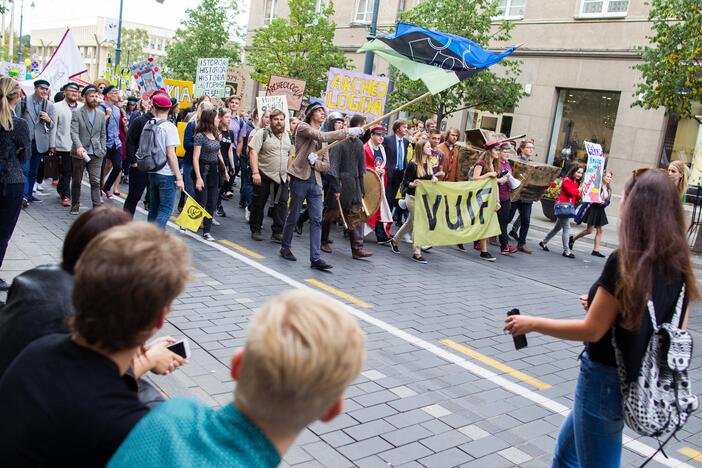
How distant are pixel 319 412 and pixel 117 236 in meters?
0.69

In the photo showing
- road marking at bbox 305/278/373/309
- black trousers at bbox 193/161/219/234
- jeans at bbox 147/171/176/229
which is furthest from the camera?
black trousers at bbox 193/161/219/234

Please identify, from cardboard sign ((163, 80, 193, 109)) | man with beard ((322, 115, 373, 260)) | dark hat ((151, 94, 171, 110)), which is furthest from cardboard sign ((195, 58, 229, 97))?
dark hat ((151, 94, 171, 110))

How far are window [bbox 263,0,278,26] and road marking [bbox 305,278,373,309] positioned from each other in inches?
1263

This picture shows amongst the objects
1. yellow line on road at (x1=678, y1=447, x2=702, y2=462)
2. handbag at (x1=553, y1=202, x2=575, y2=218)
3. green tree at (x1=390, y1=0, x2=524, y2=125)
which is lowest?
yellow line on road at (x1=678, y1=447, x2=702, y2=462)

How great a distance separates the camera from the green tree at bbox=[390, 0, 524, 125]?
19.2 m

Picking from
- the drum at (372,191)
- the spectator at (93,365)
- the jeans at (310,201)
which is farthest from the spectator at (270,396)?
the drum at (372,191)

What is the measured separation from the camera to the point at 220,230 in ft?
33.5

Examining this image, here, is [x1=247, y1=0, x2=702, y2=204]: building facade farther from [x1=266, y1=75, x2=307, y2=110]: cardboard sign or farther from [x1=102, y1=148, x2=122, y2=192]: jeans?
[x1=102, y1=148, x2=122, y2=192]: jeans

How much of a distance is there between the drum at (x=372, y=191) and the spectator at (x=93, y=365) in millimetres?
8514

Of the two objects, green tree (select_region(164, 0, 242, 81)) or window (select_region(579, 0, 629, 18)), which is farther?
green tree (select_region(164, 0, 242, 81))

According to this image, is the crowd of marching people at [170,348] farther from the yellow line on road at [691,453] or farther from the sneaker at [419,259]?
the sneaker at [419,259]

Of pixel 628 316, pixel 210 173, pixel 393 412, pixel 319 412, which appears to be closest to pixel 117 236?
pixel 319 412

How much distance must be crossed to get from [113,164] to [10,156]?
626 centimetres

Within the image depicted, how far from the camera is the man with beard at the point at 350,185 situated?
931cm
